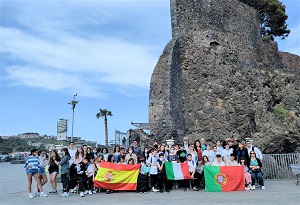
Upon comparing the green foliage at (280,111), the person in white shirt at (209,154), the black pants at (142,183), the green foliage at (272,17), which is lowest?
the black pants at (142,183)

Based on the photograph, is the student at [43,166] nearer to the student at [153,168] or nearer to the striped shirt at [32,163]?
the striped shirt at [32,163]

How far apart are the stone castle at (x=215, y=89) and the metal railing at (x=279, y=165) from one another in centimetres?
168

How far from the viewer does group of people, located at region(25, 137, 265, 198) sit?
1077 cm

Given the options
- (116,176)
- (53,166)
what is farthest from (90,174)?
(53,166)

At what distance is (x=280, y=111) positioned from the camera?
1958 centimetres

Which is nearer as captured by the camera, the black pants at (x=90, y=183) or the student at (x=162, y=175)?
the black pants at (x=90, y=183)

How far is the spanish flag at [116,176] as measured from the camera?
1077cm

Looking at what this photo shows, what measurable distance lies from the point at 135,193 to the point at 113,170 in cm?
117

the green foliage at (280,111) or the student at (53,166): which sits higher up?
the green foliage at (280,111)

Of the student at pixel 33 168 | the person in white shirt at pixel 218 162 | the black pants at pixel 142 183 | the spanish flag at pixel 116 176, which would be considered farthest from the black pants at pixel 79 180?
the person in white shirt at pixel 218 162

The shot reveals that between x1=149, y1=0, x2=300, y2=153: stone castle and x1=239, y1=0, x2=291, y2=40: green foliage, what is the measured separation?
1538cm

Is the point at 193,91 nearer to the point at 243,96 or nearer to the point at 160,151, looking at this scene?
the point at 243,96

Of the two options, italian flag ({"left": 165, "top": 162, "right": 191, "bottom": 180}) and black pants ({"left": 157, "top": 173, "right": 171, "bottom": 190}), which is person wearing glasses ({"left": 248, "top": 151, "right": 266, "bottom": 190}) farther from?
black pants ({"left": 157, "top": 173, "right": 171, "bottom": 190})

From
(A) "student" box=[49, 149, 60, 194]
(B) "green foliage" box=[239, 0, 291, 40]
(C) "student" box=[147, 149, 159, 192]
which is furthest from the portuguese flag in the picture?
(B) "green foliage" box=[239, 0, 291, 40]
